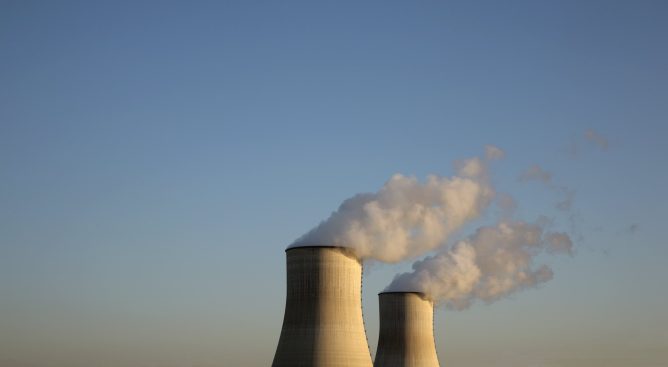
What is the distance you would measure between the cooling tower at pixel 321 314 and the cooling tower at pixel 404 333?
602 centimetres

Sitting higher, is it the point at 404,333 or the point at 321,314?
the point at 404,333

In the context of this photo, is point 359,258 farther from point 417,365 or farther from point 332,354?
point 417,365

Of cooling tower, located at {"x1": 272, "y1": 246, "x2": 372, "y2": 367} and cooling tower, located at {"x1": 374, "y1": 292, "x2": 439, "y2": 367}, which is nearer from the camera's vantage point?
cooling tower, located at {"x1": 272, "y1": 246, "x2": 372, "y2": 367}

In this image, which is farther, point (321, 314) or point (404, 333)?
point (404, 333)

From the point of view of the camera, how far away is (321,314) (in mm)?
24281

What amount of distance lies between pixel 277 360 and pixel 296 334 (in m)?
0.89

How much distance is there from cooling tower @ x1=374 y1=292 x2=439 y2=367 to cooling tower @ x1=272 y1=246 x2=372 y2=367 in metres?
6.02

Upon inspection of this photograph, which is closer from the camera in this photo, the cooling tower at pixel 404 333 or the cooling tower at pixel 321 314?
the cooling tower at pixel 321 314

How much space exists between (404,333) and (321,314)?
7.53 meters

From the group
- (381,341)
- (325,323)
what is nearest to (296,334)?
(325,323)

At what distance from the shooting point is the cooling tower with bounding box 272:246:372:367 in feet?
78.9

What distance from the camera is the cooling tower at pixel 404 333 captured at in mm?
31000

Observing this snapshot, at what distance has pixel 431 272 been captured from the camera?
112 ft

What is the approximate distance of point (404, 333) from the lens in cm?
3111
